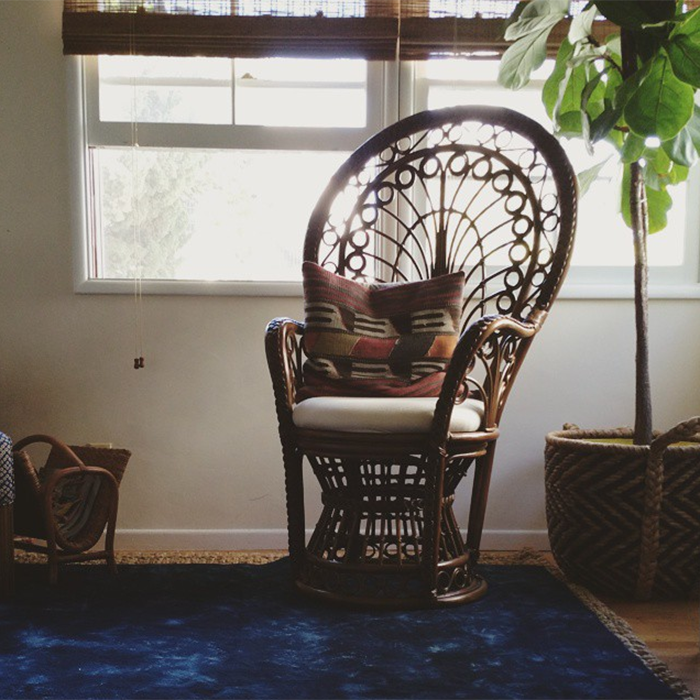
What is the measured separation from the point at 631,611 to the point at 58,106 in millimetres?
2208

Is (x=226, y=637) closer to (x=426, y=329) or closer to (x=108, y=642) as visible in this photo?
(x=108, y=642)

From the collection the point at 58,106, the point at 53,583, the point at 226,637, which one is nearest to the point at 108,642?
the point at 226,637

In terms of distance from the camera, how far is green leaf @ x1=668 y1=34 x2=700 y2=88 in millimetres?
1753

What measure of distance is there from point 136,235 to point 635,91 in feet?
5.21

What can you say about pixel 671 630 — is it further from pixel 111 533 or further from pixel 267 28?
pixel 267 28

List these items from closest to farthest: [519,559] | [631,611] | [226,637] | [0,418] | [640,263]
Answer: [226,637] < [631,611] < [640,263] < [519,559] < [0,418]

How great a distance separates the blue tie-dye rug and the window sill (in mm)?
914

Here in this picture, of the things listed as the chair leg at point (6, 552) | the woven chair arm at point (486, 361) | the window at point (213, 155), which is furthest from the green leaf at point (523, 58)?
the chair leg at point (6, 552)

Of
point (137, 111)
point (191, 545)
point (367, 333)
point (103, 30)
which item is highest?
point (103, 30)

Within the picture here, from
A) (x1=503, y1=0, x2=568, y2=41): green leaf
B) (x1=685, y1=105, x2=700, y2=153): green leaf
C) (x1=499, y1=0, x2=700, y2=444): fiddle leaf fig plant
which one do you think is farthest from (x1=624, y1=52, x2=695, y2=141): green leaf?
(x1=503, y1=0, x2=568, y2=41): green leaf

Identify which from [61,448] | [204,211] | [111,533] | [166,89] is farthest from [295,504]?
[166,89]

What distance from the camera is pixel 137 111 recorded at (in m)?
2.67

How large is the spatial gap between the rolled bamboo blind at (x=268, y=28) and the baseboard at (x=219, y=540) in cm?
151

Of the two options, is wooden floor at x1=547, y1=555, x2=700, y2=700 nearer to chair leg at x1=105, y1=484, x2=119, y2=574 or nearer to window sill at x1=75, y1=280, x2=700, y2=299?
window sill at x1=75, y1=280, x2=700, y2=299
